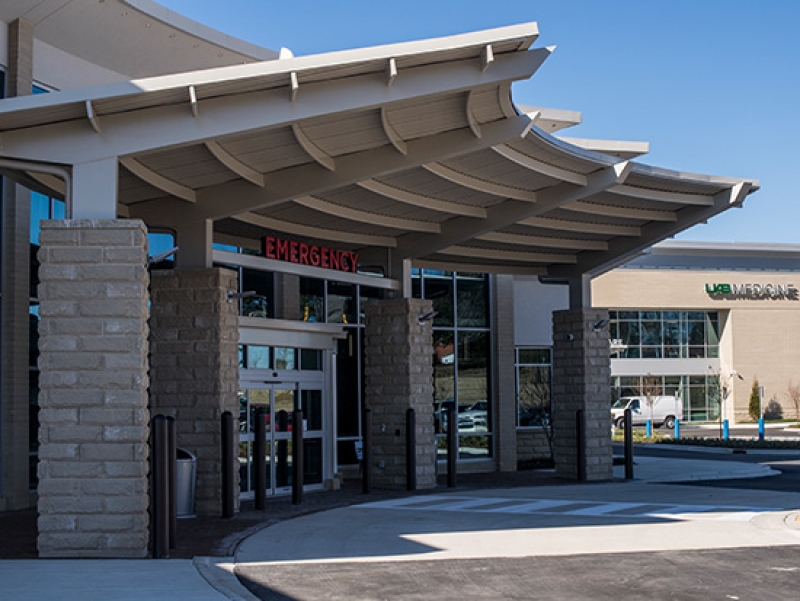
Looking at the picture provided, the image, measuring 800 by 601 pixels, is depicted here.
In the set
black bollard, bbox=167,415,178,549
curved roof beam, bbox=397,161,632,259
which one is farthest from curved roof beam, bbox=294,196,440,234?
black bollard, bbox=167,415,178,549

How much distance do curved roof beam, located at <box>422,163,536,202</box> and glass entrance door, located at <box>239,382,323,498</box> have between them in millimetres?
4859

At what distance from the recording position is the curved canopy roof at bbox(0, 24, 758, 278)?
1245 cm

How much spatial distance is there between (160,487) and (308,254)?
8.34m

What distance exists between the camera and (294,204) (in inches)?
734

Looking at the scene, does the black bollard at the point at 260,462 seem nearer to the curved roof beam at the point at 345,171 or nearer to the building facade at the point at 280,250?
the building facade at the point at 280,250

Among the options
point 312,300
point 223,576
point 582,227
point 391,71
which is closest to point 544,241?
point 582,227

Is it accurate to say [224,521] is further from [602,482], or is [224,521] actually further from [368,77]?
[602,482]

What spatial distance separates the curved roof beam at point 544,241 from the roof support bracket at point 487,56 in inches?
339

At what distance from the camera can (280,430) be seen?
19.5 m

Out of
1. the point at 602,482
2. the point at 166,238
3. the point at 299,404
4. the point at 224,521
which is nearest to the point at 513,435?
the point at 602,482

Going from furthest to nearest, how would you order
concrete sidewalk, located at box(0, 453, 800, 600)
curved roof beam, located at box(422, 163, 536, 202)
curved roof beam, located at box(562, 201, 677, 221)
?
curved roof beam, located at box(562, 201, 677, 221)
curved roof beam, located at box(422, 163, 536, 202)
concrete sidewalk, located at box(0, 453, 800, 600)

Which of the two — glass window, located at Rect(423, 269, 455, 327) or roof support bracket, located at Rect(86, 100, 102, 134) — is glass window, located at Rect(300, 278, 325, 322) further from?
roof support bracket, located at Rect(86, 100, 102, 134)

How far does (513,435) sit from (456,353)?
2529 mm

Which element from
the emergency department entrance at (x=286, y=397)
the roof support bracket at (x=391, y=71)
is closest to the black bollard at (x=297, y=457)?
the emergency department entrance at (x=286, y=397)
